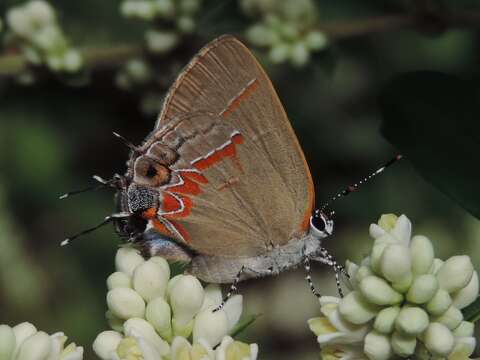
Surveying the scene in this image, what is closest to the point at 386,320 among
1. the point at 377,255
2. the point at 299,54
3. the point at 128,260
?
the point at 377,255

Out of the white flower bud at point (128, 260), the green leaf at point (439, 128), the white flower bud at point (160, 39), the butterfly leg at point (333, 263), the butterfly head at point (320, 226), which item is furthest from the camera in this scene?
the white flower bud at point (160, 39)

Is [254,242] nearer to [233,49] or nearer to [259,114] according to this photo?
[259,114]

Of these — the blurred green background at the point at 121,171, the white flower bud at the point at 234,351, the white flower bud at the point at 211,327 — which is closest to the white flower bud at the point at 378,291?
the white flower bud at the point at 234,351

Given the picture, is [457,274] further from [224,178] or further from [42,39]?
[42,39]

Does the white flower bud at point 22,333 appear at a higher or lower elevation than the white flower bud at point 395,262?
higher

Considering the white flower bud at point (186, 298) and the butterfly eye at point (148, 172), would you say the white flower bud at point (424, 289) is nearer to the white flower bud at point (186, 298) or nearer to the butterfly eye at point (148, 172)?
the white flower bud at point (186, 298)

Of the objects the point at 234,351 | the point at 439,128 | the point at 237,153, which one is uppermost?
the point at 237,153
